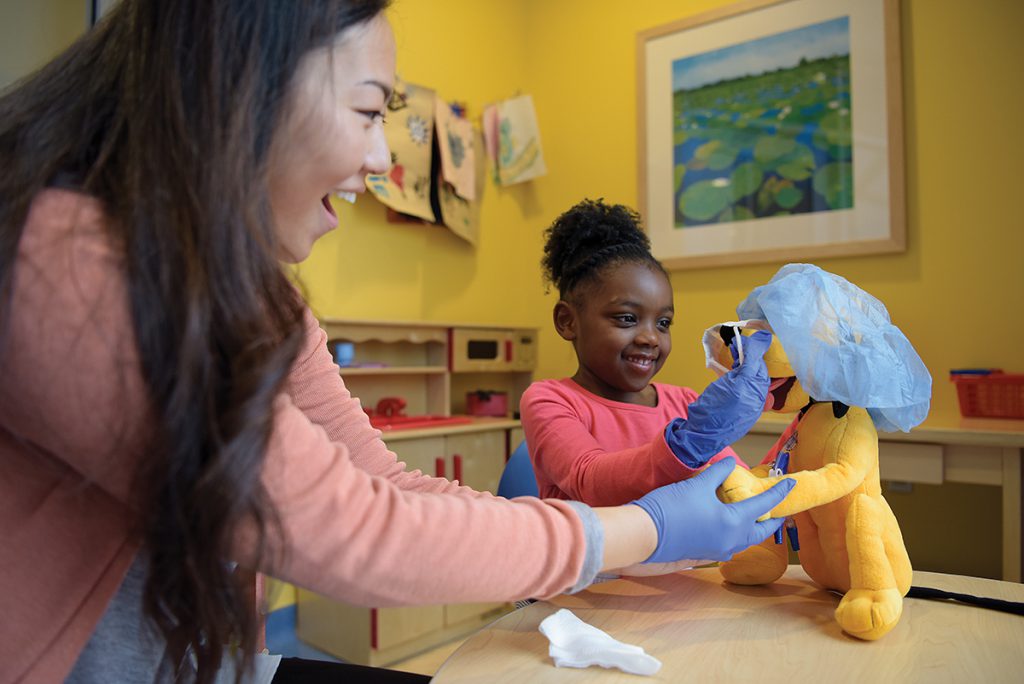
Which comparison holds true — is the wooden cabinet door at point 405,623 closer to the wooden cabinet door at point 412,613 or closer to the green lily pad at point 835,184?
the wooden cabinet door at point 412,613

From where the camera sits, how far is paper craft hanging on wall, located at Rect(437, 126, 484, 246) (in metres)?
2.39

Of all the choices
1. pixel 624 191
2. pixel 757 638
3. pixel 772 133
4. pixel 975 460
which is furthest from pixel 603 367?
pixel 624 191

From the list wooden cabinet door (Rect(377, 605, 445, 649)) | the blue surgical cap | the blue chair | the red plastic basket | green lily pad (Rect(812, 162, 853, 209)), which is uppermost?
green lily pad (Rect(812, 162, 853, 209))

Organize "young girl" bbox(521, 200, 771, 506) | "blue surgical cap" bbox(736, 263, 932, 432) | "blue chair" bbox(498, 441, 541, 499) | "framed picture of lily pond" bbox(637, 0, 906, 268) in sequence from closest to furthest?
"blue surgical cap" bbox(736, 263, 932, 432)
"young girl" bbox(521, 200, 771, 506)
"blue chair" bbox(498, 441, 541, 499)
"framed picture of lily pond" bbox(637, 0, 906, 268)

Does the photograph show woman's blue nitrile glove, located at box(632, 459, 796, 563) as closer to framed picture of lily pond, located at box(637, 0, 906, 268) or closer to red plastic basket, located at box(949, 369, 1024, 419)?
red plastic basket, located at box(949, 369, 1024, 419)

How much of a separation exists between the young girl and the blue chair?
0.10 meters

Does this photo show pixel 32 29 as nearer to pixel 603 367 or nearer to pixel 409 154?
pixel 409 154

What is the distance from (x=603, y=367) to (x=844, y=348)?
0.42 meters

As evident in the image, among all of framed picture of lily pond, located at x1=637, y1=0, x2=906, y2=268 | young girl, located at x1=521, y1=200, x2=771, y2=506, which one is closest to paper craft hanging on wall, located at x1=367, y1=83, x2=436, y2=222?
framed picture of lily pond, located at x1=637, y1=0, x2=906, y2=268

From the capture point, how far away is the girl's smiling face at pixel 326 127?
0.53 metres

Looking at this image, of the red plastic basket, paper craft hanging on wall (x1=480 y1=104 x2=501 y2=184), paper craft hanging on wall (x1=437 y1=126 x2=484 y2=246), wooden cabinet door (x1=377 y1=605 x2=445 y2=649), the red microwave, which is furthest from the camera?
paper craft hanging on wall (x1=480 y1=104 x2=501 y2=184)

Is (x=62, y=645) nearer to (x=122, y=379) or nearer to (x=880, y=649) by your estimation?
(x=122, y=379)

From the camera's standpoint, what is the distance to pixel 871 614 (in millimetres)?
651

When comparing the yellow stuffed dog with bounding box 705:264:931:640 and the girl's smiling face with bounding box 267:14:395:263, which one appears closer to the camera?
the girl's smiling face with bounding box 267:14:395:263
